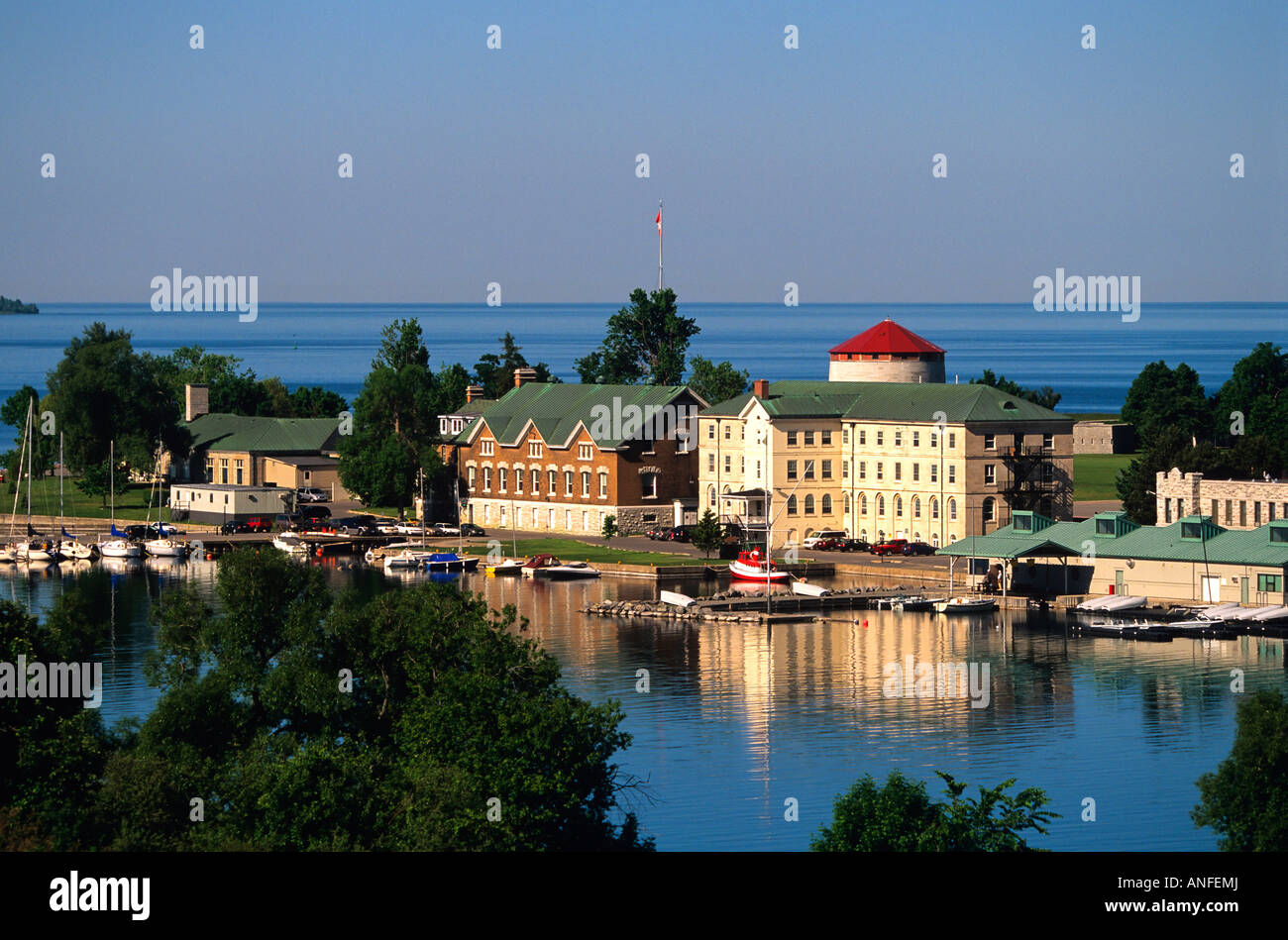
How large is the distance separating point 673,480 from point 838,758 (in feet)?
175

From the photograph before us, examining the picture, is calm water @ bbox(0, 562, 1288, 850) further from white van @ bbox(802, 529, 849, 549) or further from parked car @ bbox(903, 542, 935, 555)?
white van @ bbox(802, 529, 849, 549)

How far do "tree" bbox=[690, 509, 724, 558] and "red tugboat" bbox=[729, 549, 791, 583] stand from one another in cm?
414

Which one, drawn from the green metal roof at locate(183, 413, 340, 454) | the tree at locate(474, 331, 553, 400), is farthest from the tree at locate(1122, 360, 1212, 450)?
the green metal roof at locate(183, 413, 340, 454)

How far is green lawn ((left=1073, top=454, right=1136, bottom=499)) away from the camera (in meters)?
116

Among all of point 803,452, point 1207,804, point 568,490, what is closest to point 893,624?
point 803,452

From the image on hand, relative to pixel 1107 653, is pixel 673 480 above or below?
above

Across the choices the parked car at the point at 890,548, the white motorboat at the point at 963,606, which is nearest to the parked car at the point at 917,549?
the parked car at the point at 890,548

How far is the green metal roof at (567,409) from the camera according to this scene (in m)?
106

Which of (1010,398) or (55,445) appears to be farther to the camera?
(55,445)

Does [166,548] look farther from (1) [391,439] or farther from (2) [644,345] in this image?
(2) [644,345]

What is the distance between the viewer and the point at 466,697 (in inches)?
1574

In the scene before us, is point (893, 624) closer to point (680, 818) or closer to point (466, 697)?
point (680, 818)

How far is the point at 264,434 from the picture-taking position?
407 feet
